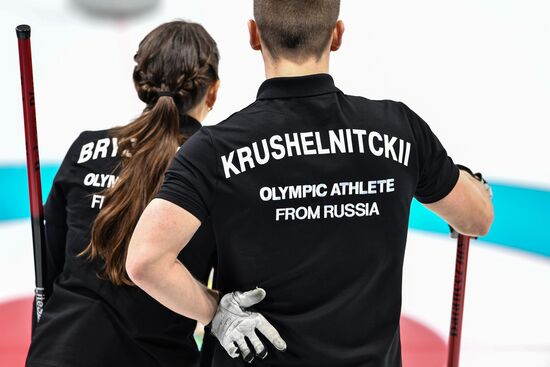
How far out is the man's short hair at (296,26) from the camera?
1382mm

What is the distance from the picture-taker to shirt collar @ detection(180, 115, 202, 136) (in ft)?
5.90

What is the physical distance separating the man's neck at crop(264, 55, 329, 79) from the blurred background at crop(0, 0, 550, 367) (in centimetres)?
243

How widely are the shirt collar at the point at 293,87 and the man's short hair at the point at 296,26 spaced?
0.14 feet

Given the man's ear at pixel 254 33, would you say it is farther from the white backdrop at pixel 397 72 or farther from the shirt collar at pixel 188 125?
the white backdrop at pixel 397 72

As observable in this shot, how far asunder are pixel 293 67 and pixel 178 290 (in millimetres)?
412

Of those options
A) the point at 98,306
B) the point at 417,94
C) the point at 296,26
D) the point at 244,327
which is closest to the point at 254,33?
the point at 296,26

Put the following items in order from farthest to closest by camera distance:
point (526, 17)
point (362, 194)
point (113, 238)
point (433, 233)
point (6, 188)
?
point (526, 17) → point (6, 188) → point (433, 233) → point (113, 238) → point (362, 194)

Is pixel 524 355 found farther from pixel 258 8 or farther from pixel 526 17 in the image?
pixel 526 17

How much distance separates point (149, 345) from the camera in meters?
1.78

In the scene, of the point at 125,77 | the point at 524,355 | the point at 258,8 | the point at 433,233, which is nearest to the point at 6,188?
the point at 125,77

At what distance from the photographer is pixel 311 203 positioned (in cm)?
137

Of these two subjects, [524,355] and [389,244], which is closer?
[389,244]

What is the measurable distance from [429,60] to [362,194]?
4.32 m

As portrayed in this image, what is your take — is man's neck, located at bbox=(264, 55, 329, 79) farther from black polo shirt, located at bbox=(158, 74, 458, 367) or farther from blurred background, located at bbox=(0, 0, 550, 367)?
blurred background, located at bbox=(0, 0, 550, 367)
